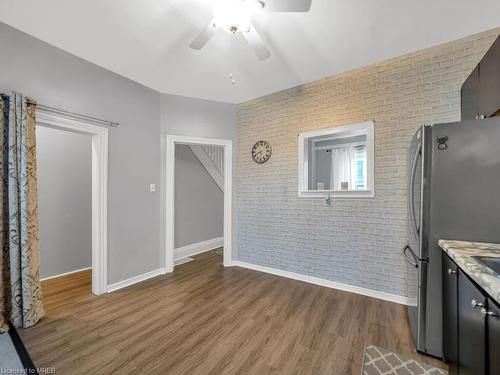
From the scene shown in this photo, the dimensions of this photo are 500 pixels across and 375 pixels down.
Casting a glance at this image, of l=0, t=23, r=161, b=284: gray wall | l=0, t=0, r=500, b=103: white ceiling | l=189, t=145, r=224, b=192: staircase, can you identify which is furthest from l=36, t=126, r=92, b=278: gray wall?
l=189, t=145, r=224, b=192: staircase

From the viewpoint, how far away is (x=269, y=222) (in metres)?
3.44

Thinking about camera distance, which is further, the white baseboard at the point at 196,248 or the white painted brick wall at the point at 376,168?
the white baseboard at the point at 196,248

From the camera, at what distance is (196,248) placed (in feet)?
14.7

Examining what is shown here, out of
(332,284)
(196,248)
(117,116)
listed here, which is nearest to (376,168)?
(332,284)

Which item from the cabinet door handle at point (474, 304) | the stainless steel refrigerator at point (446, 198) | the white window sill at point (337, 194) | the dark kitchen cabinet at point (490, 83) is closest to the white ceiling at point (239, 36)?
the dark kitchen cabinet at point (490, 83)

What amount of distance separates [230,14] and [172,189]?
2.41 m

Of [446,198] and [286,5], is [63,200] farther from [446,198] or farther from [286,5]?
[446,198]

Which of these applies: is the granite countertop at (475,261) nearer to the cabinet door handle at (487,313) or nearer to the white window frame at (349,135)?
the cabinet door handle at (487,313)

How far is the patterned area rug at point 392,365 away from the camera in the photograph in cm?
154

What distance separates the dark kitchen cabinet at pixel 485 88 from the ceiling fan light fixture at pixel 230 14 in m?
1.76

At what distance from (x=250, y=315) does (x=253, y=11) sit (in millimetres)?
2683

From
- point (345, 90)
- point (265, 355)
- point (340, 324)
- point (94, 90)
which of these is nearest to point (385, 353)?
point (340, 324)

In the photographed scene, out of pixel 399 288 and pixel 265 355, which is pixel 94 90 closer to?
pixel 265 355

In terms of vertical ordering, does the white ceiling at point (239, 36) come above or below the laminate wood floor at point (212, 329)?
above
